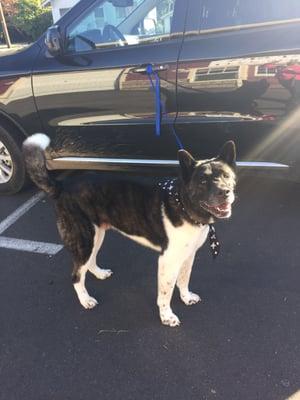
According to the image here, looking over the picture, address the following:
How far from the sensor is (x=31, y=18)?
104 feet

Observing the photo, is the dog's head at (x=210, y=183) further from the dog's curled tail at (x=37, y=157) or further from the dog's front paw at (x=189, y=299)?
the dog's curled tail at (x=37, y=157)

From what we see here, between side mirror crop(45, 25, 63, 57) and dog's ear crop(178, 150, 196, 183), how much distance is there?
6.88 feet

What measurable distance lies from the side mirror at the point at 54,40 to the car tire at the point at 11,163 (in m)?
1.11

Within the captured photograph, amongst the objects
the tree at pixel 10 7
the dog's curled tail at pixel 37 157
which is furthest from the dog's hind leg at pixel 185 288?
the tree at pixel 10 7

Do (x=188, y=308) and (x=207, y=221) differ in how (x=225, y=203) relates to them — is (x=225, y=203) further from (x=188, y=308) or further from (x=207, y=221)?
(x=188, y=308)

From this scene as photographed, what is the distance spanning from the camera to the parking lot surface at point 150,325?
2.30m

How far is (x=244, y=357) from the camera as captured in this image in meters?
2.43

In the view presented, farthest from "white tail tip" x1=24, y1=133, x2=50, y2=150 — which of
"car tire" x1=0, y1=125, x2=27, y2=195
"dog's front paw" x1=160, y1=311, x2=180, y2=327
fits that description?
"car tire" x1=0, y1=125, x2=27, y2=195

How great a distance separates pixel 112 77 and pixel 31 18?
32.4 m

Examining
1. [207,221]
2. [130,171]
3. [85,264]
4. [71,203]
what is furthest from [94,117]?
[207,221]

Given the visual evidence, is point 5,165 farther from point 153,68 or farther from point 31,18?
point 31,18

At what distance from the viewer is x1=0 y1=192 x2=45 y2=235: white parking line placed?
418 cm

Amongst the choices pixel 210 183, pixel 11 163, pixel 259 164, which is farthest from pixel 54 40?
pixel 210 183

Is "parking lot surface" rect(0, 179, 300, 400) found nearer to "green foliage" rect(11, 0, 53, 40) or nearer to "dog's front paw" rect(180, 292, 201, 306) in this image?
"dog's front paw" rect(180, 292, 201, 306)
